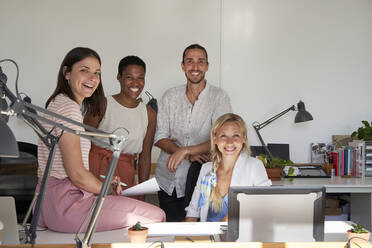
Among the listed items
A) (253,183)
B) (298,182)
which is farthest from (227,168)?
(298,182)

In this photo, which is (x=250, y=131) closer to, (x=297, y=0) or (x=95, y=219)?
(x=297, y=0)

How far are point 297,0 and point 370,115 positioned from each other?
4.44 feet

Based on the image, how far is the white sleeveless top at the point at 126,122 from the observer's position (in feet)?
9.42

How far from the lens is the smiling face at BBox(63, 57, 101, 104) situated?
2219 millimetres

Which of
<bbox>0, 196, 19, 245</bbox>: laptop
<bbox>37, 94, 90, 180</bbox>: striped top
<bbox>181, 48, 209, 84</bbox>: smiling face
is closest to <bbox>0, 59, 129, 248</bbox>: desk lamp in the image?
<bbox>0, 196, 19, 245</bbox>: laptop

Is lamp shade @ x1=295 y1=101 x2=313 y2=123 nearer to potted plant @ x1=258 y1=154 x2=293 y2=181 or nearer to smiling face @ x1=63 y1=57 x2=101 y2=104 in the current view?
potted plant @ x1=258 y1=154 x2=293 y2=181

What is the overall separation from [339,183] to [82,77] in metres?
2.36

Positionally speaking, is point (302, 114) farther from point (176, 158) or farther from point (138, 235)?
Result: point (138, 235)

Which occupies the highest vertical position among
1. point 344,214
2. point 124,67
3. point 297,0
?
point 297,0

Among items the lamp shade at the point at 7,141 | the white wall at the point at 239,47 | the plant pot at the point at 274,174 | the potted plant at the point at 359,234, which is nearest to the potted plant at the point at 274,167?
the plant pot at the point at 274,174

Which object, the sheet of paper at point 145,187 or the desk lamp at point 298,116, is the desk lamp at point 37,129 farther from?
the desk lamp at point 298,116

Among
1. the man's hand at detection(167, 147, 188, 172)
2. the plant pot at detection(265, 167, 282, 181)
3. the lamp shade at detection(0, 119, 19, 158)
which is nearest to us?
the lamp shade at detection(0, 119, 19, 158)

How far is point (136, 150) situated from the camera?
290cm

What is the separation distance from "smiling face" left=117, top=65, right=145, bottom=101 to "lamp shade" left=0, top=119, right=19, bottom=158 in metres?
1.81
